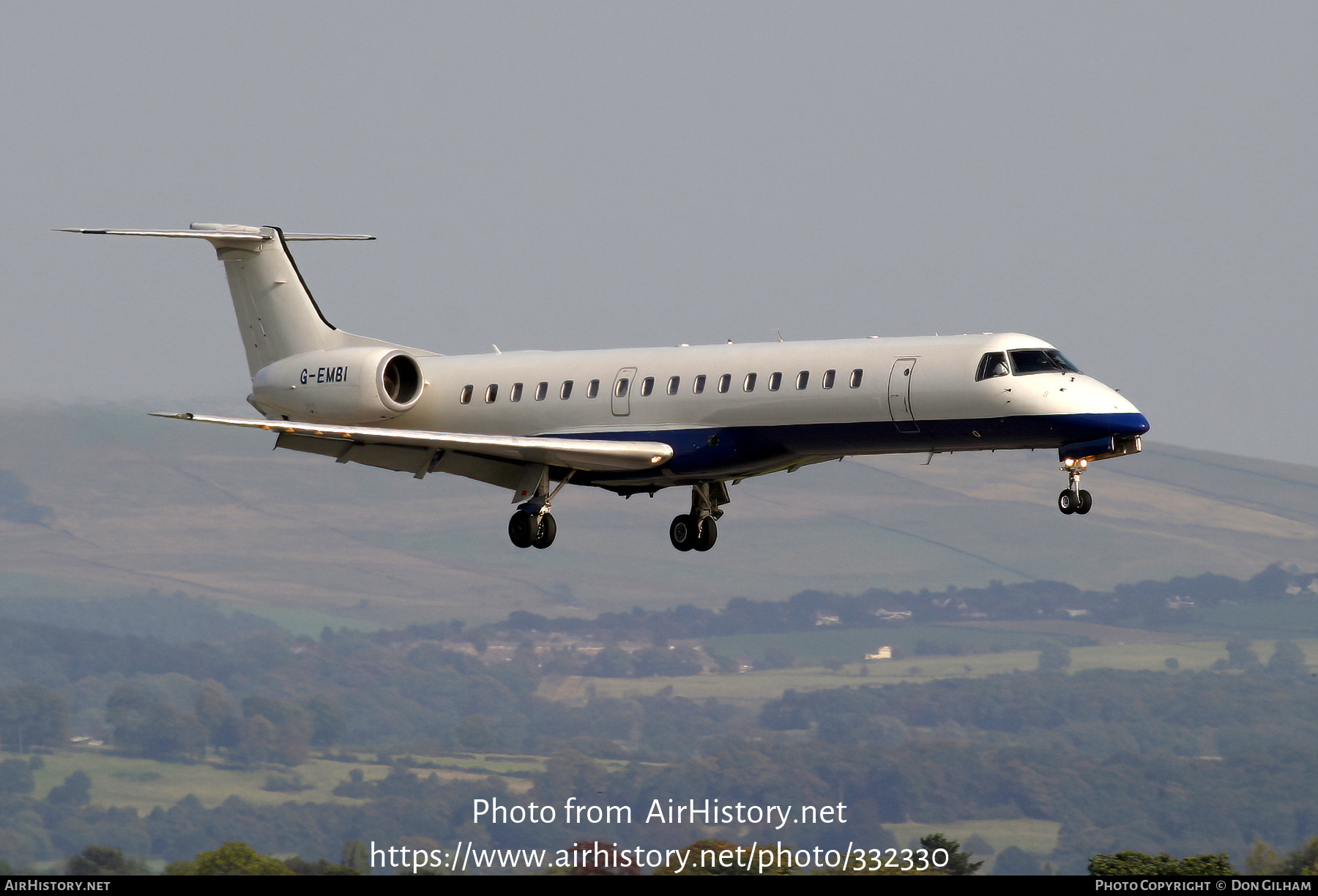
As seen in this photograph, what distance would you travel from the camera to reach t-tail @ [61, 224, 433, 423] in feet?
133

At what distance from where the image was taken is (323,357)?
41.5m

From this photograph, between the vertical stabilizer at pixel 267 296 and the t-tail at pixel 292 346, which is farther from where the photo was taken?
the vertical stabilizer at pixel 267 296

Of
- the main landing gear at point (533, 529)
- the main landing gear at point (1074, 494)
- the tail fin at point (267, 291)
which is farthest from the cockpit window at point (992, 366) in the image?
the tail fin at point (267, 291)

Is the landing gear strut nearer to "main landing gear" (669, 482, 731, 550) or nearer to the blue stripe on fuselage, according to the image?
the blue stripe on fuselage

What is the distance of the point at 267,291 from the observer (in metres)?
43.8

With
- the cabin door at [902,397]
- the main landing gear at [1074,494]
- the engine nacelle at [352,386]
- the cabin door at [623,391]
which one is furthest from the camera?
the engine nacelle at [352,386]

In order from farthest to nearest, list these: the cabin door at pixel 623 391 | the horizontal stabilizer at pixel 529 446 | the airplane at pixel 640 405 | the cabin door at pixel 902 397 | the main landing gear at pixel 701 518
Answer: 1. the main landing gear at pixel 701 518
2. the cabin door at pixel 623 391
3. the horizontal stabilizer at pixel 529 446
4. the cabin door at pixel 902 397
5. the airplane at pixel 640 405

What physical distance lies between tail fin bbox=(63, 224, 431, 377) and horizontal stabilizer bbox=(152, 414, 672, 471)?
22.2ft

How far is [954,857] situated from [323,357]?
148m

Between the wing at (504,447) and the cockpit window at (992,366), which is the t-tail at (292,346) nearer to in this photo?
the wing at (504,447)

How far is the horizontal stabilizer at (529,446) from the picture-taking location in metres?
36.2

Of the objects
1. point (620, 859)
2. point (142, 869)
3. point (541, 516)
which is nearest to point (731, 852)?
point (620, 859)

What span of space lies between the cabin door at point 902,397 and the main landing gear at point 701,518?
21.9ft
